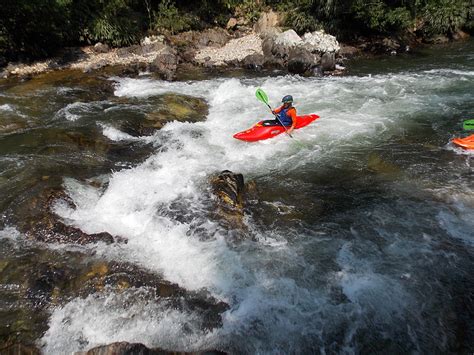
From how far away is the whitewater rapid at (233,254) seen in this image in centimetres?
401

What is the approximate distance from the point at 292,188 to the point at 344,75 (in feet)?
25.3

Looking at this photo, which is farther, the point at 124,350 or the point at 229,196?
the point at 229,196

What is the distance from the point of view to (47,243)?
5.11m

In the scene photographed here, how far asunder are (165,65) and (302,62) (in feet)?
15.5

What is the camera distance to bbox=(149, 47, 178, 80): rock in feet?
41.8

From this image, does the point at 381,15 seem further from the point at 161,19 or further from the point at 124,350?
the point at 124,350

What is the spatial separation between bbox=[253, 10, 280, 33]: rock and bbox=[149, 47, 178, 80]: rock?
526 centimetres

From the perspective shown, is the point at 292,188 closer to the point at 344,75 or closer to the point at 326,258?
the point at 326,258

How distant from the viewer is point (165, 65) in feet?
44.0

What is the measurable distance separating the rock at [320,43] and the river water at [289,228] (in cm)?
477

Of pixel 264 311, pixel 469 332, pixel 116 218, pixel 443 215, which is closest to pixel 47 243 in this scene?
pixel 116 218

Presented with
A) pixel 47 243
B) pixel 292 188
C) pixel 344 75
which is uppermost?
pixel 47 243

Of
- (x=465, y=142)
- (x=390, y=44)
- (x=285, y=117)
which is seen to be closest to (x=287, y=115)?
(x=285, y=117)

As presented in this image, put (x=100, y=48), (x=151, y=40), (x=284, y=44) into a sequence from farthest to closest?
(x=151, y=40) → (x=100, y=48) → (x=284, y=44)
